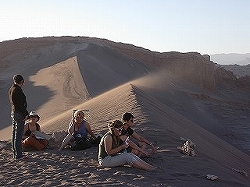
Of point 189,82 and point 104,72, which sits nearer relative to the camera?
point 104,72

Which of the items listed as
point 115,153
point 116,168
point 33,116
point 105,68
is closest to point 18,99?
point 33,116

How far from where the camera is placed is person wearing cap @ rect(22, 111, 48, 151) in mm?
8705

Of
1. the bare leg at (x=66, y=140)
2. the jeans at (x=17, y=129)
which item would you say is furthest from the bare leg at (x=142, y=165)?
the jeans at (x=17, y=129)

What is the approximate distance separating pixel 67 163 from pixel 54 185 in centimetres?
129

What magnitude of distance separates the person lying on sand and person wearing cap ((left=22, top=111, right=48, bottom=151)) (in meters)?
0.61

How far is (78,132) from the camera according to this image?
8.39 meters

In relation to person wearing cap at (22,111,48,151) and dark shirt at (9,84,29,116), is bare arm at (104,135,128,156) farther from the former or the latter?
person wearing cap at (22,111,48,151)

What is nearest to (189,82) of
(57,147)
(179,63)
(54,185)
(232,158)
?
(179,63)

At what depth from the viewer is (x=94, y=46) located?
112 feet

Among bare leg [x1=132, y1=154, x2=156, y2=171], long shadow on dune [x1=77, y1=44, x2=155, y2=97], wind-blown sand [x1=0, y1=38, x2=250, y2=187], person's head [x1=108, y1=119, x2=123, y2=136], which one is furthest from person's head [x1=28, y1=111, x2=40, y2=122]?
long shadow on dune [x1=77, y1=44, x2=155, y2=97]

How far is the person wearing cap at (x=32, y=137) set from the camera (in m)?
8.71

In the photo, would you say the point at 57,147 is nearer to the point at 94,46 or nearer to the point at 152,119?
the point at 152,119

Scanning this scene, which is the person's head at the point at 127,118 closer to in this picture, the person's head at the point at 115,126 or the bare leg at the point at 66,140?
the person's head at the point at 115,126

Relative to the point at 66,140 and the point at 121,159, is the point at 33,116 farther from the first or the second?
the point at 121,159
